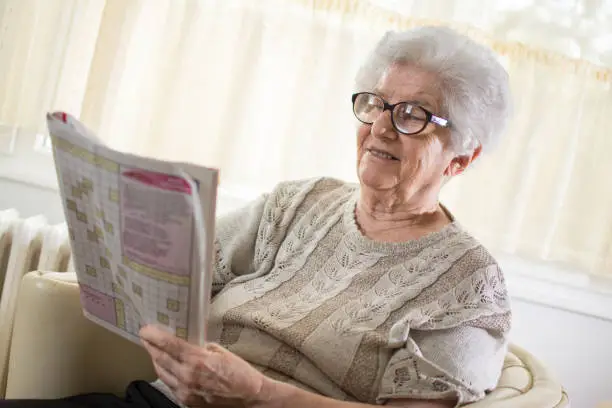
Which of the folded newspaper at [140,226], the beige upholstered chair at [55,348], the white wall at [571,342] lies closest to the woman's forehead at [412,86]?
the beige upholstered chair at [55,348]

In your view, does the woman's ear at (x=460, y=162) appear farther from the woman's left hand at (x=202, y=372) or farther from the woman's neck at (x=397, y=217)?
the woman's left hand at (x=202, y=372)

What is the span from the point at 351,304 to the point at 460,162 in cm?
38

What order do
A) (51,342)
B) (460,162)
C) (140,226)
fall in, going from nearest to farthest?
(140,226) → (51,342) → (460,162)

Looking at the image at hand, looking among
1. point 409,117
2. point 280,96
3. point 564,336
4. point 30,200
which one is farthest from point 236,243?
point 564,336

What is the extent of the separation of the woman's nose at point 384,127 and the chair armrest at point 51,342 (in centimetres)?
60

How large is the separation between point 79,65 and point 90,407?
1091mm

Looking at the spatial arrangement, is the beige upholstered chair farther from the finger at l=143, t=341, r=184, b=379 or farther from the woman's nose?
the woman's nose

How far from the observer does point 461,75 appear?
4.46 ft

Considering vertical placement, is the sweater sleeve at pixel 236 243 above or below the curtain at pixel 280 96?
below

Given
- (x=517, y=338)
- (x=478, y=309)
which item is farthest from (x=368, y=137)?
(x=517, y=338)

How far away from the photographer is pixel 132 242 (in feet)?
3.03

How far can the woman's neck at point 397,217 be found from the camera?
1.40 meters

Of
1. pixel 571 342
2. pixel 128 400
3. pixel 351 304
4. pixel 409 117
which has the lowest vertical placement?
pixel 128 400

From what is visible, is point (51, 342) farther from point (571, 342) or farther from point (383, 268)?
point (571, 342)
